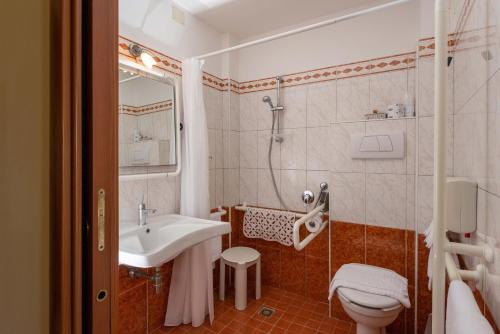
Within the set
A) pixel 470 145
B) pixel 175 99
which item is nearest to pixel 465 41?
pixel 470 145

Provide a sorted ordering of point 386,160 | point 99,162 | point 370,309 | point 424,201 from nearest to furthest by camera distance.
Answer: point 99,162 → point 370,309 → point 424,201 → point 386,160

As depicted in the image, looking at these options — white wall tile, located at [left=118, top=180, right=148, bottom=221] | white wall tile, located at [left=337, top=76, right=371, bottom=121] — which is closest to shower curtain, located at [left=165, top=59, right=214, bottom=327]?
white wall tile, located at [left=118, top=180, right=148, bottom=221]

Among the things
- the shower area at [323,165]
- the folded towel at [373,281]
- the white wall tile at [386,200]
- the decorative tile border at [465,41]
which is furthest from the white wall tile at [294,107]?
the folded towel at [373,281]

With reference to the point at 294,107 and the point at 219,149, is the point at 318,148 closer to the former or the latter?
the point at 294,107

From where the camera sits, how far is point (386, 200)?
5.94 feet

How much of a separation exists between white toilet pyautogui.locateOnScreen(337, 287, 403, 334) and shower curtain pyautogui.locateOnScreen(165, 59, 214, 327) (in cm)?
95

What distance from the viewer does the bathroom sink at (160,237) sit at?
1.21 metres

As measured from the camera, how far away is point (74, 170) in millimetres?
504

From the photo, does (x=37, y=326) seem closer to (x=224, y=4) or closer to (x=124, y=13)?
(x=124, y=13)

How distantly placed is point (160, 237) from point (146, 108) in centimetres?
86

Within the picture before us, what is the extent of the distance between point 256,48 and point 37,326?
8.17 feet

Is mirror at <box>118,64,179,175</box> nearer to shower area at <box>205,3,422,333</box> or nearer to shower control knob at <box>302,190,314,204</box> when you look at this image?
shower area at <box>205,3,422,333</box>

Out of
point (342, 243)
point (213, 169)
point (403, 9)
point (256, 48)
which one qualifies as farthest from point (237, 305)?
point (403, 9)

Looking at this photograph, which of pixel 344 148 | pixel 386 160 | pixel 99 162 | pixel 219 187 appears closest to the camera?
pixel 99 162
